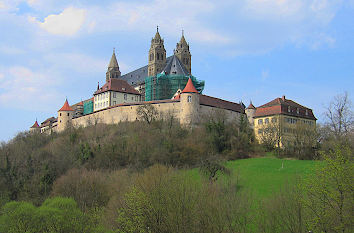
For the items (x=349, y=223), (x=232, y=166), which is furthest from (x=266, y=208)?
(x=232, y=166)

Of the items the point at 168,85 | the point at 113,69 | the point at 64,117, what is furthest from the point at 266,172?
the point at 113,69

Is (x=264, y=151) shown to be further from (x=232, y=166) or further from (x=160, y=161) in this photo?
(x=160, y=161)

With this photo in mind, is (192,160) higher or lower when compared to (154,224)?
higher

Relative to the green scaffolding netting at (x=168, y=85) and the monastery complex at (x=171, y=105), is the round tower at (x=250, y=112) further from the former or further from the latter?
the green scaffolding netting at (x=168, y=85)

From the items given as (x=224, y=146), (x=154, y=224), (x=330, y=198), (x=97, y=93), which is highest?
(x=97, y=93)

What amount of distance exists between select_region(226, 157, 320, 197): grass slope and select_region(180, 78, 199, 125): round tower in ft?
35.9

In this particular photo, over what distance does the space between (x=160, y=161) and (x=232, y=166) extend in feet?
27.0

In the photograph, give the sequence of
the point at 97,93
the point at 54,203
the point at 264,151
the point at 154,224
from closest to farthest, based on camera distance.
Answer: the point at 154,224 < the point at 54,203 < the point at 264,151 < the point at 97,93

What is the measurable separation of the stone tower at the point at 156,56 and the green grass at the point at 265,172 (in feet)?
126

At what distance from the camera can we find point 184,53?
92.1 meters

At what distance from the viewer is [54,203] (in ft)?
120

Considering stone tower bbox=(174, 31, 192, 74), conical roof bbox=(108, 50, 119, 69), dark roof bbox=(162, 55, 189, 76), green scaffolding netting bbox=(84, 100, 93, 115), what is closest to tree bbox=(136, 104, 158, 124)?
dark roof bbox=(162, 55, 189, 76)

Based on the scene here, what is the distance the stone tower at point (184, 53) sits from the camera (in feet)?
300

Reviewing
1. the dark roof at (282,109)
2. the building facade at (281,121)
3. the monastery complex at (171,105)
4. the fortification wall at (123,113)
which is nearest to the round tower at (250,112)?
the monastery complex at (171,105)
